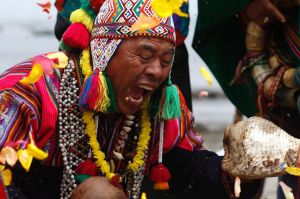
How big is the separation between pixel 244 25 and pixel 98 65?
1.05 m

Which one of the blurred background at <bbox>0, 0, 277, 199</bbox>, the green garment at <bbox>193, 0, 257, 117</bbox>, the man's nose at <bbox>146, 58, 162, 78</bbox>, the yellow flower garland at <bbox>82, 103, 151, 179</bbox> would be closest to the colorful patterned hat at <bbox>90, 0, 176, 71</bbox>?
the man's nose at <bbox>146, 58, 162, 78</bbox>

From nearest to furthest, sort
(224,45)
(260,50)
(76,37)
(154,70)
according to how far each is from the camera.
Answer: (154,70), (76,37), (260,50), (224,45)

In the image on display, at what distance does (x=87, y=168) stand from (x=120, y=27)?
55 centimetres

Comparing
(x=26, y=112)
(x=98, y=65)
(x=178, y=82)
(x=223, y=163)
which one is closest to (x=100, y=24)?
(x=98, y=65)

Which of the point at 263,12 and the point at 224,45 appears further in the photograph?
the point at 224,45

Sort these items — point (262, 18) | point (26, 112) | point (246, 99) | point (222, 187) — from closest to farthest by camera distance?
point (26, 112) → point (222, 187) → point (262, 18) → point (246, 99)

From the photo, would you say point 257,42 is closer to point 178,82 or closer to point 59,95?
point 178,82

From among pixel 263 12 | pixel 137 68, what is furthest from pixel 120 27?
pixel 263 12

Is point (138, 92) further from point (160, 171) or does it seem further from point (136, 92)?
point (160, 171)

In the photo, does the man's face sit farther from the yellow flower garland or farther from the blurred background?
the blurred background

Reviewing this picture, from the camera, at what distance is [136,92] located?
3441 mm

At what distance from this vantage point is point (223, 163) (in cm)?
355

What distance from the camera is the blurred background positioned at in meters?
7.07

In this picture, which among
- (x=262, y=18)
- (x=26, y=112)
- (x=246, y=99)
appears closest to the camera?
(x=26, y=112)
